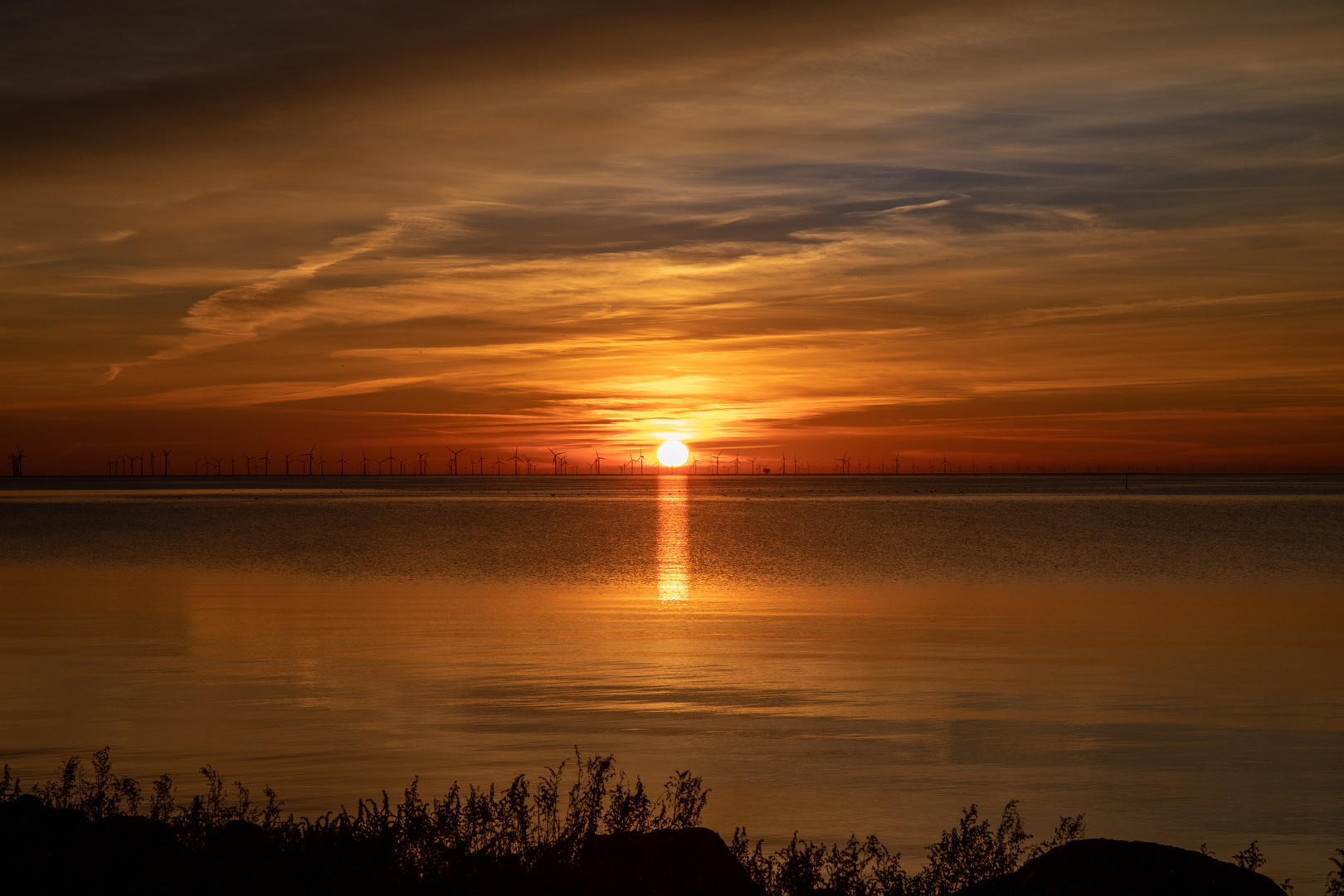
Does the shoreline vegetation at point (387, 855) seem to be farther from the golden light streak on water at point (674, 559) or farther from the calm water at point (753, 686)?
the golden light streak on water at point (674, 559)

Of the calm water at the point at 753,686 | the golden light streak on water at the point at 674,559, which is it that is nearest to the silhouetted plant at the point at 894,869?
the calm water at the point at 753,686

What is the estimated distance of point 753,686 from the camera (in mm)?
23234

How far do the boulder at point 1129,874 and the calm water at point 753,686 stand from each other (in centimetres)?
375

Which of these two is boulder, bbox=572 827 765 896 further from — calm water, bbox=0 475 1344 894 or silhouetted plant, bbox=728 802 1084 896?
calm water, bbox=0 475 1344 894

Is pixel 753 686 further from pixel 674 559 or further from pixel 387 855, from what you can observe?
pixel 674 559

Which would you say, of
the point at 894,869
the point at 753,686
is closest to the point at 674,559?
the point at 753,686

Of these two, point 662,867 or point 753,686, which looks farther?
Result: point 753,686

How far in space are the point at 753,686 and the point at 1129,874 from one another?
1357 centimetres

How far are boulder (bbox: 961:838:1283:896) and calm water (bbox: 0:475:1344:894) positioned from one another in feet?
12.3

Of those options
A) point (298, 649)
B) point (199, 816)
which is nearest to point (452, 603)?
point (298, 649)

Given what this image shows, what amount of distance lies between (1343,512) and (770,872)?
510ft

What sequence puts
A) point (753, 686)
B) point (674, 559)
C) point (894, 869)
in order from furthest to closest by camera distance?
point (674, 559)
point (753, 686)
point (894, 869)

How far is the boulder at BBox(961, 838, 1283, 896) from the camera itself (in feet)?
31.7

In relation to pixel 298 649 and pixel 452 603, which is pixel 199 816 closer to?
pixel 298 649
